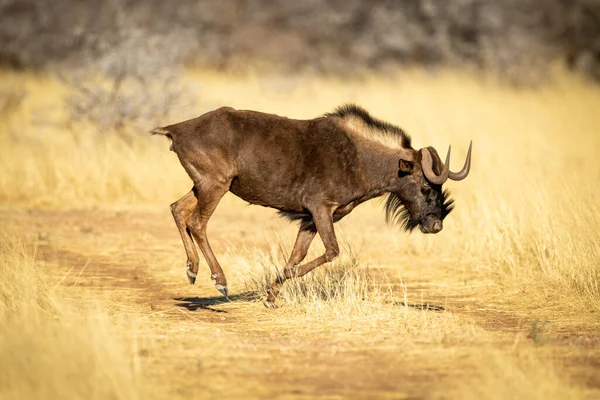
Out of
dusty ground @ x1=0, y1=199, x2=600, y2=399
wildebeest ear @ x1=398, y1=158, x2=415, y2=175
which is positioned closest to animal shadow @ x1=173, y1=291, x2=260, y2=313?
dusty ground @ x1=0, y1=199, x2=600, y2=399

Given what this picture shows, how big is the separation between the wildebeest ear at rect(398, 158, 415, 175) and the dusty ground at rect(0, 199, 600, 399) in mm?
1208

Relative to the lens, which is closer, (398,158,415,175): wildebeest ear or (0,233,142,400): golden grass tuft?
(0,233,142,400): golden grass tuft

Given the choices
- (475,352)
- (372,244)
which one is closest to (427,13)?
(372,244)

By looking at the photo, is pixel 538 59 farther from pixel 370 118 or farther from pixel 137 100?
pixel 370 118

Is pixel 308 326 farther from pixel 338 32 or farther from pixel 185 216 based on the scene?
pixel 338 32

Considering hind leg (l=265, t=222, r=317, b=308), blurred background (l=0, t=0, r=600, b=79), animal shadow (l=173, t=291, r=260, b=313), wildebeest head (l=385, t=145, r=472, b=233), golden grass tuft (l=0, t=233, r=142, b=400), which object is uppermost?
blurred background (l=0, t=0, r=600, b=79)

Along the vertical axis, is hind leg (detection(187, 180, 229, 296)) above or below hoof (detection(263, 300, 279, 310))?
above

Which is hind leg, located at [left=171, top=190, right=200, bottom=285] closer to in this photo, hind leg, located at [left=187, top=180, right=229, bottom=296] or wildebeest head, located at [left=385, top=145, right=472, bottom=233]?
hind leg, located at [left=187, top=180, right=229, bottom=296]

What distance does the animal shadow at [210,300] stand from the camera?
9.12 m

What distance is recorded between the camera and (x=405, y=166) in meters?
9.11

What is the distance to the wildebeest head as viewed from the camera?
9.18 m

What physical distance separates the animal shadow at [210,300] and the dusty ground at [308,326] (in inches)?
0.5

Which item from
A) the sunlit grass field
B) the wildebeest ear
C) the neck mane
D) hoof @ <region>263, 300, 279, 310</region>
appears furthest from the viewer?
the neck mane

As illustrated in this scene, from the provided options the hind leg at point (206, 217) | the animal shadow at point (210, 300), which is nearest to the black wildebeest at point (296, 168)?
the hind leg at point (206, 217)
